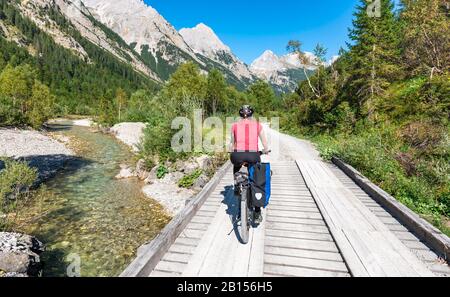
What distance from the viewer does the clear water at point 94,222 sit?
26.4ft


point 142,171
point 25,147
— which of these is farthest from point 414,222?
point 25,147

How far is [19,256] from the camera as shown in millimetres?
6691

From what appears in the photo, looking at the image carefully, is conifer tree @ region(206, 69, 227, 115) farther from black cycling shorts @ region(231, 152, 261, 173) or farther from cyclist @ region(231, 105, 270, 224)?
black cycling shorts @ region(231, 152, 261, 173)

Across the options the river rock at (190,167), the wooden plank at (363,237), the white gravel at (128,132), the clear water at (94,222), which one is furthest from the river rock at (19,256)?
the white gravel at (128,132)

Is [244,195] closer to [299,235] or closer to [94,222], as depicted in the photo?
[299,235]

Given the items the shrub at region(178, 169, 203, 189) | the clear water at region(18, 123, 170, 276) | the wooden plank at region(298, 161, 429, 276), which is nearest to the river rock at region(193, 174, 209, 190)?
the shrub at region(178, 169, 203, 189)

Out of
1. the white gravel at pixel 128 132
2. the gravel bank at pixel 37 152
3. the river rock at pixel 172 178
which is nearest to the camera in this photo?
→ the river rock at pixel 172 178

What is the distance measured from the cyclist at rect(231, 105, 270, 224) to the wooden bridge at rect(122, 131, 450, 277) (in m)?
0.94

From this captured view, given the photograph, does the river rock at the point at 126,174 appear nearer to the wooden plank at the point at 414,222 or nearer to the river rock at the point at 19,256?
the river rock at the point at 19,256

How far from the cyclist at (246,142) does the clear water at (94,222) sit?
5.06 m

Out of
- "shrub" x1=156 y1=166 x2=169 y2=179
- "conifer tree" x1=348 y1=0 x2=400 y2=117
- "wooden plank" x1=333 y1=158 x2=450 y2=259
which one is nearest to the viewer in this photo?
"wooden plank" x1=333 y1=158 x2=450 y2=259

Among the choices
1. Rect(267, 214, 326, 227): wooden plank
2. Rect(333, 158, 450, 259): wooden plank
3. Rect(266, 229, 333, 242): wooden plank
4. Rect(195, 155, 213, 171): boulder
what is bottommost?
Rect(266, 229, 333, 242): wooden plank

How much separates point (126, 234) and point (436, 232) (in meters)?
9.02

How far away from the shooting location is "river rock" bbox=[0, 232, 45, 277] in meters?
6.36
